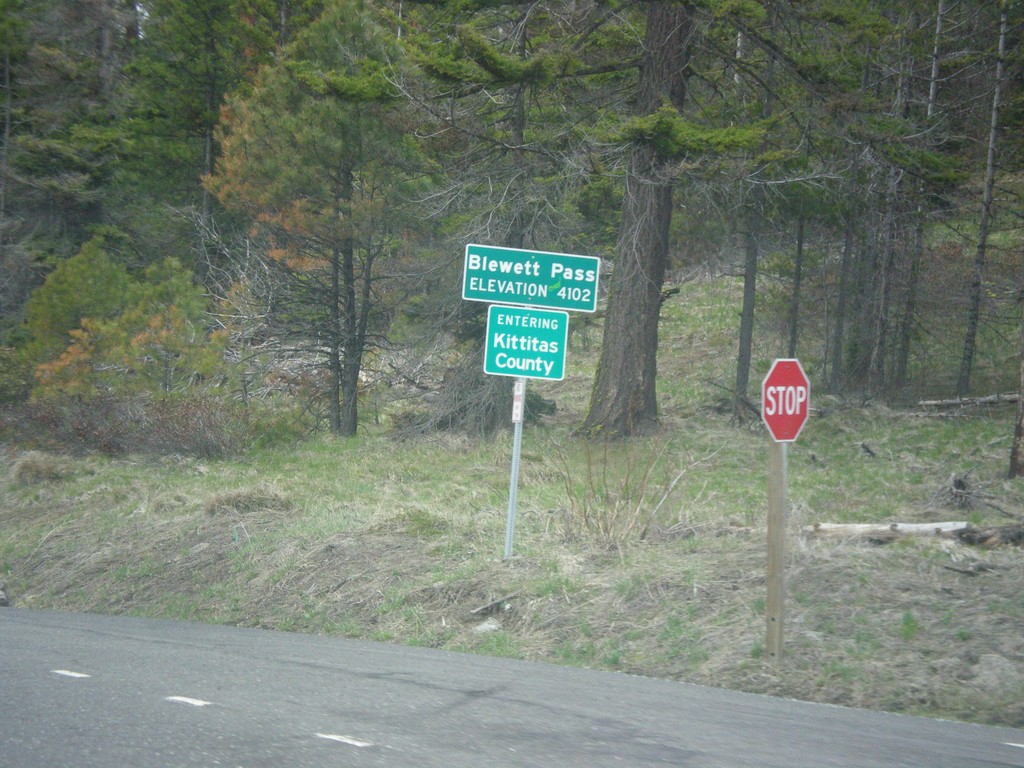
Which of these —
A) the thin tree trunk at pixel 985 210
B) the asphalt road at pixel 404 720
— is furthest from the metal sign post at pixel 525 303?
the thin tree trunk at pixel 985 210

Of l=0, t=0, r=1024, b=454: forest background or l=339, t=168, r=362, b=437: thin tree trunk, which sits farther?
l=339, t=168, r=362, b=437: thin tree trunk

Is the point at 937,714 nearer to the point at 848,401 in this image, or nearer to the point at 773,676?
the point at 773,676

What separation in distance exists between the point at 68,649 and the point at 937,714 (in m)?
6.53

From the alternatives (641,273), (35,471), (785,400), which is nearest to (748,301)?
(641,273)

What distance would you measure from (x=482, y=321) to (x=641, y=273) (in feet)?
14.0

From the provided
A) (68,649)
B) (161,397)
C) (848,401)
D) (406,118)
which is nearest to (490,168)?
(406,118)

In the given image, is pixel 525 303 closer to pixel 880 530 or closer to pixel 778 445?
pixel 778 445

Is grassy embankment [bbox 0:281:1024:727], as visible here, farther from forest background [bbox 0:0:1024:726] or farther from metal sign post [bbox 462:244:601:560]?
metal sign post [bbox 462:244:601:560]

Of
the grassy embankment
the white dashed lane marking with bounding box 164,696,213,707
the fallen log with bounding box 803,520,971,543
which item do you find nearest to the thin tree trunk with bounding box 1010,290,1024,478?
the grassy embankment

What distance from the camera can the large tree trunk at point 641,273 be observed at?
18.2m

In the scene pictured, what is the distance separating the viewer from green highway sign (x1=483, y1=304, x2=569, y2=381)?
10.0m

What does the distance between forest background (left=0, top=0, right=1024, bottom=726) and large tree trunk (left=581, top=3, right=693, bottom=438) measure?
0.06 metres

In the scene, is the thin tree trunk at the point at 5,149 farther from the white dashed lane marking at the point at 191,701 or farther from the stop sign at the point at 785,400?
the stop sign at the point at 785,400

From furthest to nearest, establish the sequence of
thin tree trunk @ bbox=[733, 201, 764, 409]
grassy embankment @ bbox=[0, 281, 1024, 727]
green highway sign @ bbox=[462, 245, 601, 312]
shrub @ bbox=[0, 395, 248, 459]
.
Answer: thin tree trunk @ bbox=[733, 201, 764, 409]
shrub @ bbox=[0, 395, 248, 459]
green highway sign @ bbox=[462, 245, 601, 312]
grassy embankment @ bbox=[0, 281, 1024, 727]
